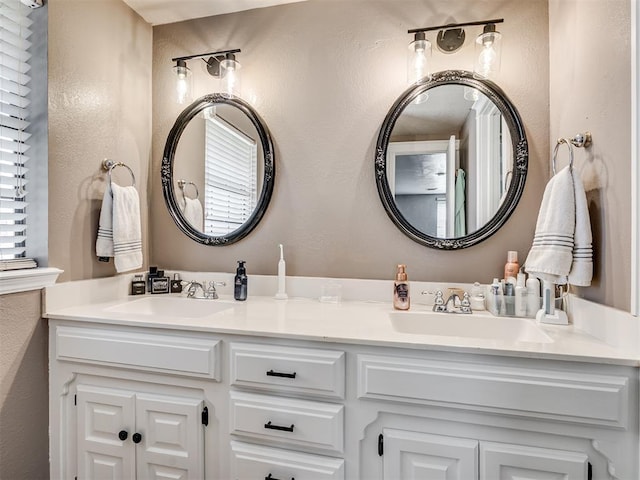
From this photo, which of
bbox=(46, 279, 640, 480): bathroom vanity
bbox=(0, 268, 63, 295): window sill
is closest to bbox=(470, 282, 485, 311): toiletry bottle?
bbox=(46, 279, 640, 480): bathroom vanity

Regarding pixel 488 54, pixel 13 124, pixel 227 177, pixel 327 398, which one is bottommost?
pixel 327 398

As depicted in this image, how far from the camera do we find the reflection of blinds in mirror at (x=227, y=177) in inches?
71.8

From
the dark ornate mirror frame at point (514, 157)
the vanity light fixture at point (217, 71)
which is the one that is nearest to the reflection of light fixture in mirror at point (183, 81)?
the vanity light fixture at point (217, 71)

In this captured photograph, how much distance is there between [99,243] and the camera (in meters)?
1.62

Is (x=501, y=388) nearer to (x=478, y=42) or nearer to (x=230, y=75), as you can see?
(x=478, y=42)

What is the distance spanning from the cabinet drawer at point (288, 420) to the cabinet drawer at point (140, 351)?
0.15 meters

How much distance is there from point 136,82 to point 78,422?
163cm

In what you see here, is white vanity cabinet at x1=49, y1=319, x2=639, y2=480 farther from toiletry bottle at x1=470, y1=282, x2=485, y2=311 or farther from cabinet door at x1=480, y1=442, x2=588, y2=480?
toiletry bottle at x1=470, y1=282, x2=485, y2=311

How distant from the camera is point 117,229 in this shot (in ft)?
5.32

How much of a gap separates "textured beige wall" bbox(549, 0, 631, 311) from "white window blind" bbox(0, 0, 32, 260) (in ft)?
6.83

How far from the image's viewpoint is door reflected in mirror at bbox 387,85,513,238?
5.09ft

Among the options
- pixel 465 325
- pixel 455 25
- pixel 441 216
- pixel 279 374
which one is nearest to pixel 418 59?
pixel 455 25

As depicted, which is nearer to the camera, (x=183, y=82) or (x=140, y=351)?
(x=140, y=351)

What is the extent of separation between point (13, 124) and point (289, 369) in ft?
4.67
